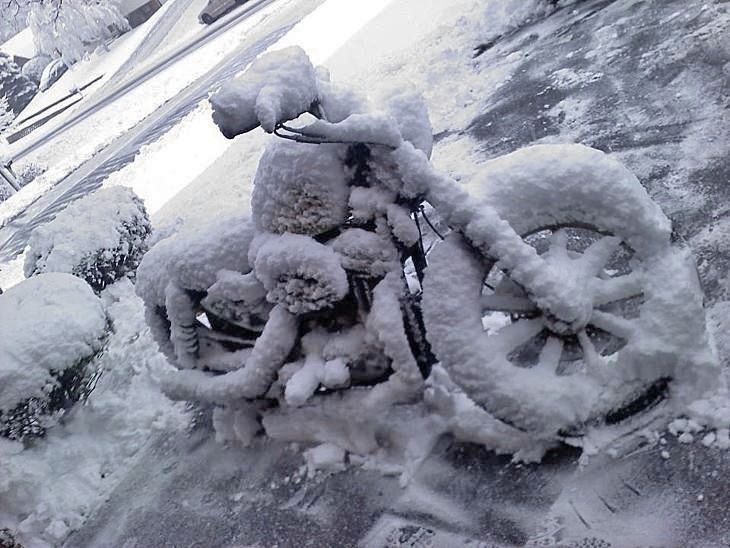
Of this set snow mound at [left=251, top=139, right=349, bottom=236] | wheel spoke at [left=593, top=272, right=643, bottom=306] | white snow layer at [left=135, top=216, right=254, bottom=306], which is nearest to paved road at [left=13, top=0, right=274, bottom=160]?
white snow layer at [left=135, top=216, right=254, bottom=306]

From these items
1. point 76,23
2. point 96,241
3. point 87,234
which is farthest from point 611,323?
point 76,23

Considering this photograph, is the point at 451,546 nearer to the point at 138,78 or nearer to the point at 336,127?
the point at 336,127

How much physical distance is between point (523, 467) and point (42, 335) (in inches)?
118

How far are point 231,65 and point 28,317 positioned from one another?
10585 millimetres

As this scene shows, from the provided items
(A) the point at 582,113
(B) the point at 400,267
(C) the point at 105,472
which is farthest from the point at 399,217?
(A) the point at 582,113

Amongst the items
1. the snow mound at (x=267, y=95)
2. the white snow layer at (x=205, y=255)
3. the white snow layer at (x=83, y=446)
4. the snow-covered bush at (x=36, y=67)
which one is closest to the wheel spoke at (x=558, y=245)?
the snow mound at (x=267, y=95)

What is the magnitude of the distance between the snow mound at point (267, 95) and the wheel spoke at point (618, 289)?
1.46 metres

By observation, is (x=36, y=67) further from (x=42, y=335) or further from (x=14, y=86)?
(x=42, y=335)

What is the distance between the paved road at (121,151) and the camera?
1116 cm

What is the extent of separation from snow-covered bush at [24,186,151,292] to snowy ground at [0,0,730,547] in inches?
17.1

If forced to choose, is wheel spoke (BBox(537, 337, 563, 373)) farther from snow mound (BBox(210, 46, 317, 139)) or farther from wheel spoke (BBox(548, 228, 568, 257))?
snow mound (BBox(210, 46, 317, 139))

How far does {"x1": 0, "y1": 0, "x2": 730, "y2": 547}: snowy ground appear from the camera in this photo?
7.82ft

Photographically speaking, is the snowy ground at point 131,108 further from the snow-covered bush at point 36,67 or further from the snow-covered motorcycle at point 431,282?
the snow-covered bush at point 36,67

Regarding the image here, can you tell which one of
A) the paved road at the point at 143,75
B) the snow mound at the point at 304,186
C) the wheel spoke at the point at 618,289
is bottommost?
the wheel spoke at the point at 618,289
